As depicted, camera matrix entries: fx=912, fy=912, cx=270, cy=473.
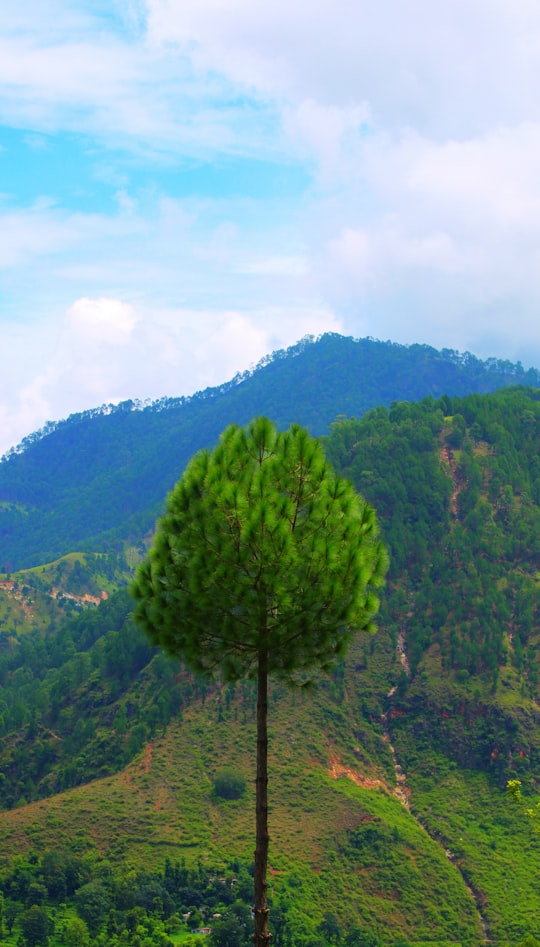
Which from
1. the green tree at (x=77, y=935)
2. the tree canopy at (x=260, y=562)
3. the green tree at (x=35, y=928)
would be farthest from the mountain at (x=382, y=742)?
the tree canopy at (x=260, y=562)

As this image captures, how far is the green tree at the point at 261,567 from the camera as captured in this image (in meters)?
18.0

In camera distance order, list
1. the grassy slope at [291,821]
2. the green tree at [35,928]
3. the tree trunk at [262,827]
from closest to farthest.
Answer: the tree trunk at [262,827]
the green tree at [35,928]
the grassy slope at [291,821]

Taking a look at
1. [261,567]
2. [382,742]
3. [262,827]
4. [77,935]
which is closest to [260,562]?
[261,567]

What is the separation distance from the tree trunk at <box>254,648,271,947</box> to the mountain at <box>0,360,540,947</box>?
5080 centimetres

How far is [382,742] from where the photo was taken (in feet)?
293

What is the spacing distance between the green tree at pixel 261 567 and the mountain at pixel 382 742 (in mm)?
51721

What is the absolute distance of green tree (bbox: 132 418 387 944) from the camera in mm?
17969

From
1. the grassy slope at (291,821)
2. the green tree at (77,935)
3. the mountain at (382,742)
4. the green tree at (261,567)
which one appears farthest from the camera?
the mountain at (382,742)

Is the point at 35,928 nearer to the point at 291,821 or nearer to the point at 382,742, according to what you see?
the point at 291,821

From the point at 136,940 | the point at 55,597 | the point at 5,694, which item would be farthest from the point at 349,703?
the point at 55,597

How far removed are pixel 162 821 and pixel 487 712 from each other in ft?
106

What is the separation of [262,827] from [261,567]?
506 centimetres

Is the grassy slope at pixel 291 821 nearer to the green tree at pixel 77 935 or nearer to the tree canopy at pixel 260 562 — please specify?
the green tree at pixel 77 935

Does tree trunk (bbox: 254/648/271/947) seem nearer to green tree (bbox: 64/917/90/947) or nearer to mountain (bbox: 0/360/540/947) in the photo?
mountain (bbox: 0/360/540/947)
